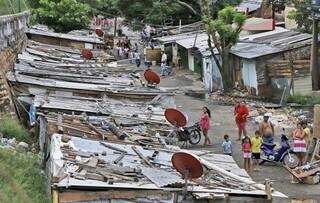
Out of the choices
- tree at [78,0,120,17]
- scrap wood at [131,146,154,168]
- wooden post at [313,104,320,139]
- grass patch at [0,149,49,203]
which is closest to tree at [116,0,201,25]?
tree at [78,0,120,17]

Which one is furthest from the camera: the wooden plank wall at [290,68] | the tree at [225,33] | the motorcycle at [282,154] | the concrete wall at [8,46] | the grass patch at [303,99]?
the tree at [225,33]

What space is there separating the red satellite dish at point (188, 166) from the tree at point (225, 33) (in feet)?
65.7

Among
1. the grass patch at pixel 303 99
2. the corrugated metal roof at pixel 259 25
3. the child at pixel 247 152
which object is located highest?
the corrugated metal roof at pixel 259 25

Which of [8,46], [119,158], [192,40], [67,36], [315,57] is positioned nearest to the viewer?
[119,158]

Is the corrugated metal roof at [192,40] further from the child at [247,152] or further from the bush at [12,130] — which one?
the bush at [12,130]

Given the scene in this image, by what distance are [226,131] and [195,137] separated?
2.85 meters

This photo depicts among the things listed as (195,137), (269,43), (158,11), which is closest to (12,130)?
(195,137)

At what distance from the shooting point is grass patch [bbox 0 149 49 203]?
38.5 feet

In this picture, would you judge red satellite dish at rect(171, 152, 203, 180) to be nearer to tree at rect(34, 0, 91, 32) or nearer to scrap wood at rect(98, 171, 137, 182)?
scrap wood at rect(98, 171, 137, 182)

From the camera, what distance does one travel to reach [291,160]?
1888 centimetres

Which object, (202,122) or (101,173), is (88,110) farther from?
(101,173)

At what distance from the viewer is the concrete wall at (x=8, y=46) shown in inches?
811

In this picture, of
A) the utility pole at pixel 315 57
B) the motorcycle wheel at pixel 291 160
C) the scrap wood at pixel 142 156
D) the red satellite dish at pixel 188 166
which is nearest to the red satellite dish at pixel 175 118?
the motorcycle wheel at pixel 291 160

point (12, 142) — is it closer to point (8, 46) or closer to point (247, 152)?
point (247, 152)
